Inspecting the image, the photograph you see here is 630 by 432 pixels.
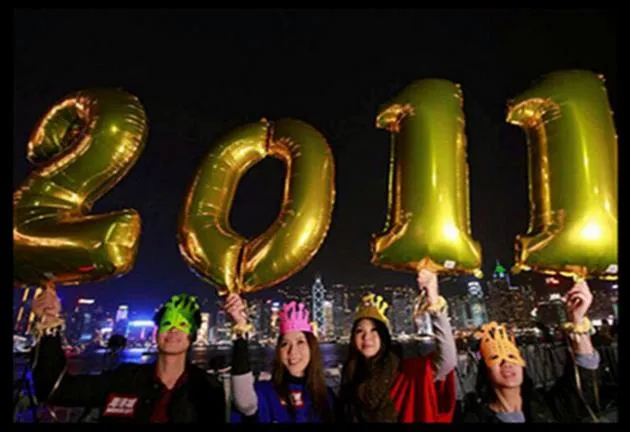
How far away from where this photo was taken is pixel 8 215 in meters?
2.44

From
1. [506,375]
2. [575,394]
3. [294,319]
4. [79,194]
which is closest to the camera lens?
[506,375]

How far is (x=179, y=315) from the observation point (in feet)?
8.05

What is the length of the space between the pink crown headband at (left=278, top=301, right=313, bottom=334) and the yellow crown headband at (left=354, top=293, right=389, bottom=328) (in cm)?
A: 27

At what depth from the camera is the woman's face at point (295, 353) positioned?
2426 millimetres

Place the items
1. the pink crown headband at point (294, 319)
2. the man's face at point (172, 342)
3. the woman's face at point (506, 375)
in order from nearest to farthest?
the woman's face at point (506, 375), the man's face at point (172, 342), the pink crown headband at point (294, 319)

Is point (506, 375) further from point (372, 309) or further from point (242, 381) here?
point (242, 381)

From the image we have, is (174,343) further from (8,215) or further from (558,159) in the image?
(558,159)

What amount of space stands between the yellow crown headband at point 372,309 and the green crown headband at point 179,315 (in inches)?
34.3

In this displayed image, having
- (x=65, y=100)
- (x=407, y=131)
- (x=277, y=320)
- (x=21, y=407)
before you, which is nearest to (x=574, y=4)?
(x=407, y=131)

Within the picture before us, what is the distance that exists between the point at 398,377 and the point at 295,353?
0.54 meters

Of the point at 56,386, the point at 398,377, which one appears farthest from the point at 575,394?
the point at 56,386

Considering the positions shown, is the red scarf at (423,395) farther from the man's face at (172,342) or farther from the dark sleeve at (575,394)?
the man's face at (172,342)

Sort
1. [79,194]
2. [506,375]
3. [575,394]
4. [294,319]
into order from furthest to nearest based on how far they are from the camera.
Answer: [79,194] → [294,319] → [575,394] → [506,375]

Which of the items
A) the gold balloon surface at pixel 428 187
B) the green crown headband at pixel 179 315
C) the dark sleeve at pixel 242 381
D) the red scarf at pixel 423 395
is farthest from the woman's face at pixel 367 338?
the green crown headband at pixel 179 315
